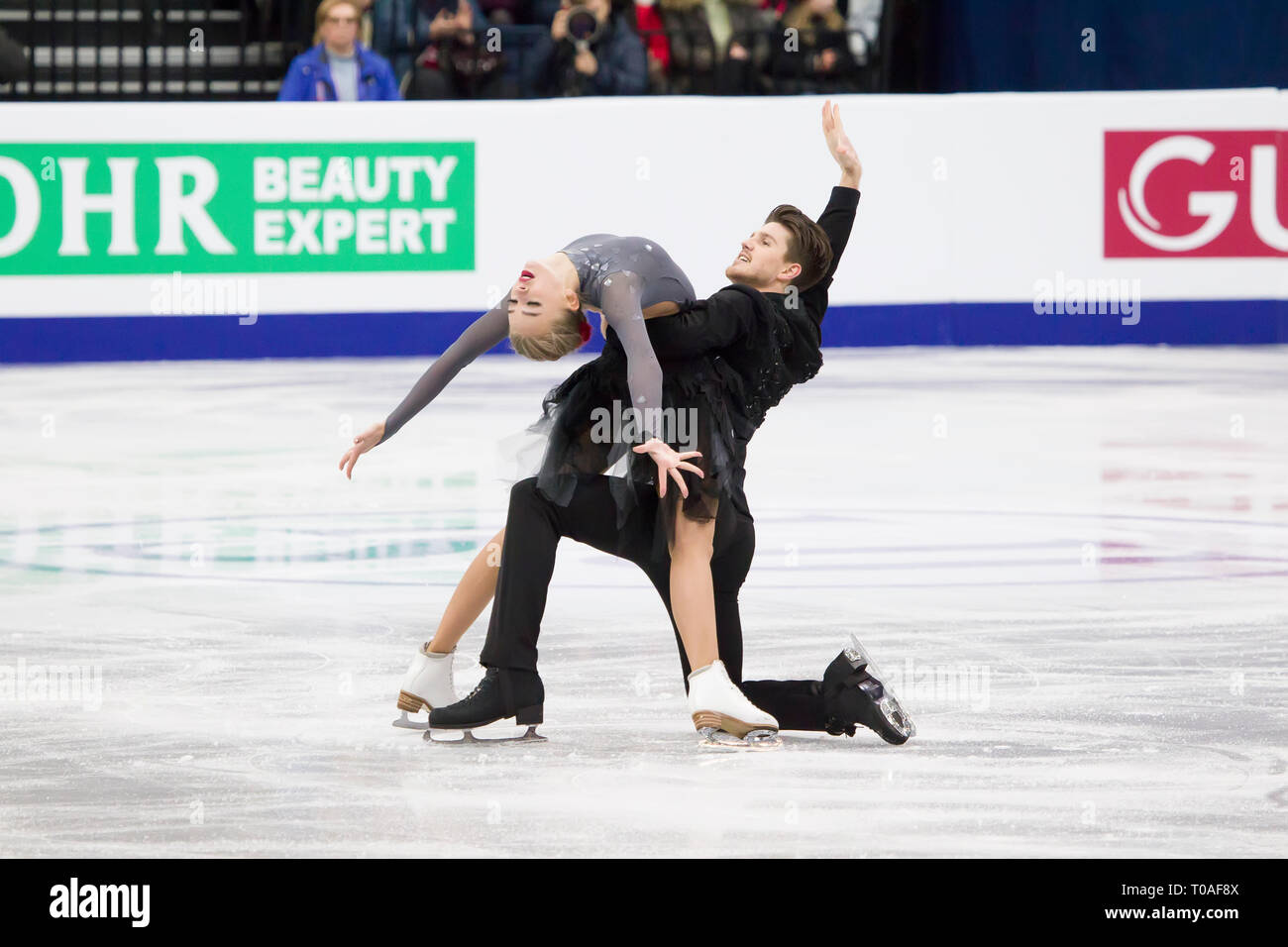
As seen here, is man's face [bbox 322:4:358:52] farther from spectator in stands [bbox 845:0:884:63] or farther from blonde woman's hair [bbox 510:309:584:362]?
blonde woman's hair [bbox 510:309:584:362]

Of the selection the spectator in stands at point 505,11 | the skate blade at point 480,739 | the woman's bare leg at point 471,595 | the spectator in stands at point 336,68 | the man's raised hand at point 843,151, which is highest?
the spectator in stands at point 505,11

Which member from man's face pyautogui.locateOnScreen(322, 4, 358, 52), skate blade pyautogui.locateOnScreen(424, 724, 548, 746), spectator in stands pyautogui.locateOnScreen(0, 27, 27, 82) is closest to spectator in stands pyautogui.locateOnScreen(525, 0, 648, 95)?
man's face pyautogui.locateOnScreen(322, 4, 358, 52)

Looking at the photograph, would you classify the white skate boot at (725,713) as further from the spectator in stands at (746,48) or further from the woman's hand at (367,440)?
the spectator in stands at (746,48)

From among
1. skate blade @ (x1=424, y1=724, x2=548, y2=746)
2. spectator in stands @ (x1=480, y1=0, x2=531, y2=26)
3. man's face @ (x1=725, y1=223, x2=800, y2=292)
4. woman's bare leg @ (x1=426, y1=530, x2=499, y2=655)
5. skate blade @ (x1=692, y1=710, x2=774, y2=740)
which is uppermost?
spectator in stands @ (x1=480, y1=0, x2=531, y2=26)

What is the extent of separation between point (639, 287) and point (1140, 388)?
774 centimetres

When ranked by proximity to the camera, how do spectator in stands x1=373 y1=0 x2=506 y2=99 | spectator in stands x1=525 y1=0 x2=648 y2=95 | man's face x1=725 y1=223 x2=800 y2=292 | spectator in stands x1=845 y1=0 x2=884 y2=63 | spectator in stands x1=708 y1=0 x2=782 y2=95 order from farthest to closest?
1. spectator in stands x1=845 y1=0 x2=884 y2=63
2. spectator in stands x1=708 y1=0 x2=782 y2=95
3. spectator in stands x1=525 y1=0 x2=648 y2=95
4. spectator in stands x1=373 y1=0 x2=506 y2=99
5. man's face x1=725 y1=223 x2=800 y2=292

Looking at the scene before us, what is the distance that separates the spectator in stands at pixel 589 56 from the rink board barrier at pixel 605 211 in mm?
366

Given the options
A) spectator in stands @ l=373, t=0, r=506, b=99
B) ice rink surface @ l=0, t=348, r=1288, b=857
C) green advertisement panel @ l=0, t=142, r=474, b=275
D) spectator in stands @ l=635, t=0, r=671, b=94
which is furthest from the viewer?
spectator in stands @ l=635, t=0, r=671, b=94

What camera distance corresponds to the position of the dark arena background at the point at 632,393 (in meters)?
4.48

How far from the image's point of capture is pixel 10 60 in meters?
12.9

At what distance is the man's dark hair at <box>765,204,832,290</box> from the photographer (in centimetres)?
500

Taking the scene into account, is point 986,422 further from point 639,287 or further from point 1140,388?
point 639,287

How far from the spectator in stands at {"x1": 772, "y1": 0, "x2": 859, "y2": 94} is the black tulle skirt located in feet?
30.9

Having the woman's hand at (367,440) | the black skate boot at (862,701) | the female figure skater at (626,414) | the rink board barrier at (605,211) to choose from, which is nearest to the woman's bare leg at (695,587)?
the female figure skater at (626,414)
